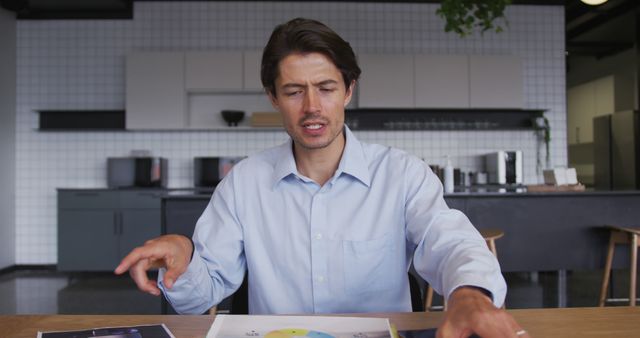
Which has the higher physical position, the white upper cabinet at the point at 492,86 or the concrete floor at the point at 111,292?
the white upper cabinet at the point at 492,86

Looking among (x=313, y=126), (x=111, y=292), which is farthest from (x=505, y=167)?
(x=313, y=126)

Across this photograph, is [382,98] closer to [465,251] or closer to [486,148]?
[486,148]

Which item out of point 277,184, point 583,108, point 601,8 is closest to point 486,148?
point 601,8

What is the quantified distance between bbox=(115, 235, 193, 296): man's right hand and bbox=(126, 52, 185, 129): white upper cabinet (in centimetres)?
452

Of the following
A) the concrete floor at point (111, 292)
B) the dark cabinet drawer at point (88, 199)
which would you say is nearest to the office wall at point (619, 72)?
the concrete floor at point (111, 292)

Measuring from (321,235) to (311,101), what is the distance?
0.32m

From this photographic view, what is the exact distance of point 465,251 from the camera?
39.8 inches

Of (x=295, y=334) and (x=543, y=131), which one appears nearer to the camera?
(x=295, y=334)

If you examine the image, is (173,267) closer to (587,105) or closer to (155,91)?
(155,91)

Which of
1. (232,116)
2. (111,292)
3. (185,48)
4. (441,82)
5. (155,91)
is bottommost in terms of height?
(111,292)

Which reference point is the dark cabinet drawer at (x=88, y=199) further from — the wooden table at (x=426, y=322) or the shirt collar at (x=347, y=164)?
the wooden table at (x=426, y=322)

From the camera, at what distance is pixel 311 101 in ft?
4.10

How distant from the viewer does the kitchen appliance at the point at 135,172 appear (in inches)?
209

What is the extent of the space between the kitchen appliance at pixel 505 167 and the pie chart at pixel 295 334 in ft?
15.9
